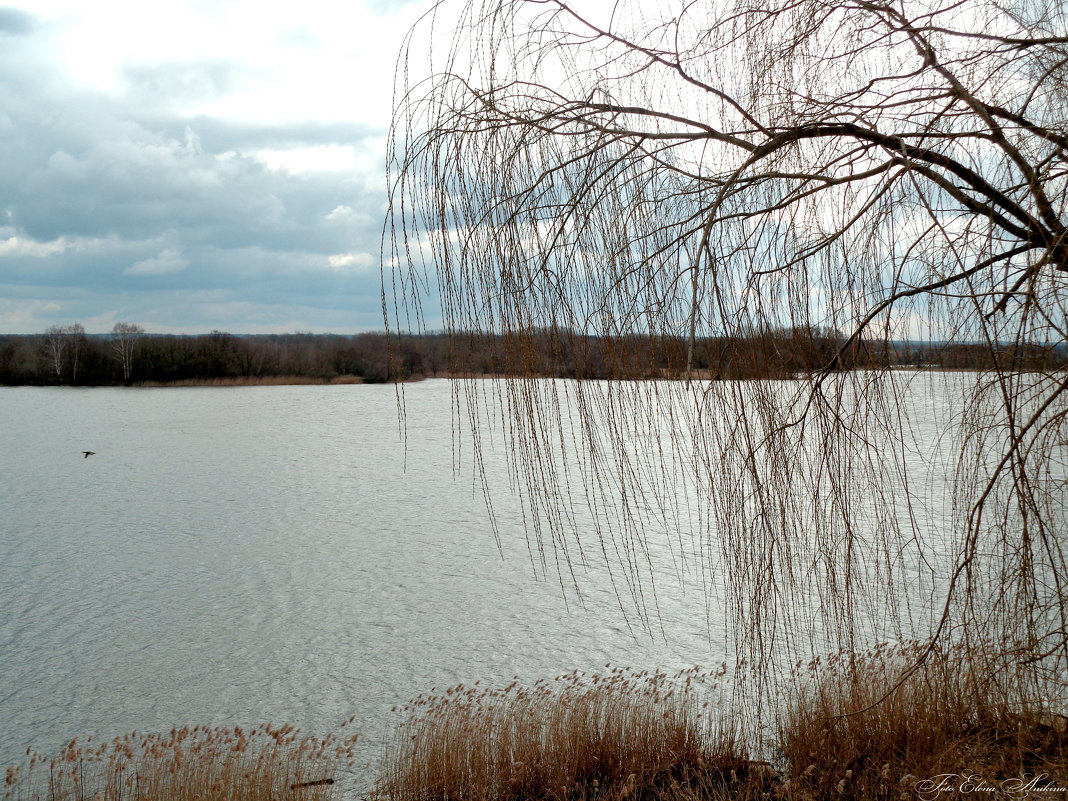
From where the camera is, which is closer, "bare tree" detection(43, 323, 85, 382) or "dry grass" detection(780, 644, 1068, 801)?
"dry grass" detection(780, 644, 1068, 801)

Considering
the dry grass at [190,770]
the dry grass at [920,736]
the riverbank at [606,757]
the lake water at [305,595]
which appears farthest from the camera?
the lake water at [305,595]

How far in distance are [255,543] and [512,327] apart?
7.29 metres

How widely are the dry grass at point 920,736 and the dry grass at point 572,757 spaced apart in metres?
0.35

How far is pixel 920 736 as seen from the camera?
2943mm

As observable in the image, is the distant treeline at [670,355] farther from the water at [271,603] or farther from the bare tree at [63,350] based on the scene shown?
the bare tree at [63,350]

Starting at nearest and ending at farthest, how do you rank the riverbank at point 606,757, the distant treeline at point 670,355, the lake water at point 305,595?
the distant treeline at point 670,355
the riverbank at point 606,757
the lake water at point 305,595

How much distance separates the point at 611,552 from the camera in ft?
25.6

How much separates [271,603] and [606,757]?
3.79m

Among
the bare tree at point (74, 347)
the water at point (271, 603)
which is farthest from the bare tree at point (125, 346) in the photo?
the water at point (271, 603)

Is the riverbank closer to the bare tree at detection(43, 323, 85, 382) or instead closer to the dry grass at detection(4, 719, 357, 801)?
the dry grass at detection(4, 719, 357, 801)

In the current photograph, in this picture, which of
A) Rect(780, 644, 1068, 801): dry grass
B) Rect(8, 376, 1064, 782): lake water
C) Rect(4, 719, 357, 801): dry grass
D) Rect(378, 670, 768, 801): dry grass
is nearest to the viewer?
Rect(780, 644, 1068, 801): dry grass

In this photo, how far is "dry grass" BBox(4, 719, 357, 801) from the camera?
126 inches

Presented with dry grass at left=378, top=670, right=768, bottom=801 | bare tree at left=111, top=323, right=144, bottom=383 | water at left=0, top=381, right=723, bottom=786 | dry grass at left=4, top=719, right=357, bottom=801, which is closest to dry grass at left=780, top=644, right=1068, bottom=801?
dry grass at left=378, top=670, right=768, bottom=801

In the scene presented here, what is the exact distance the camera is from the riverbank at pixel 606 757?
2.91m
